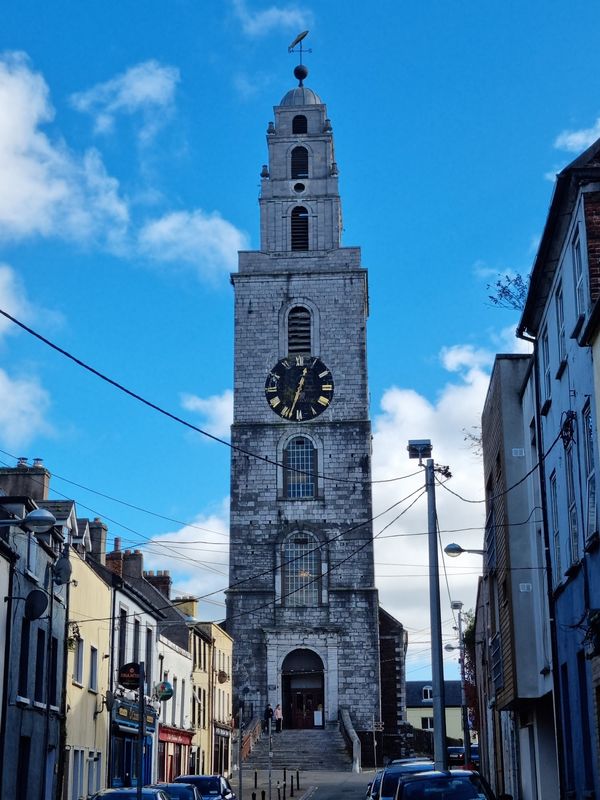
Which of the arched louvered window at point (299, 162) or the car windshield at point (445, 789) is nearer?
the car windshield at point (445, 789)

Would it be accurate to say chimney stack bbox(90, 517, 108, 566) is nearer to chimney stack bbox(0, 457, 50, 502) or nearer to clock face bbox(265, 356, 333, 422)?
chimney stack bbox(0, 457, 50, 502)

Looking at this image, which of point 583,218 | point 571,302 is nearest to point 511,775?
point 571,302

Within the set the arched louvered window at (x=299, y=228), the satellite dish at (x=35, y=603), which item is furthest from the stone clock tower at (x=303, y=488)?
the satellite dish at (x=35, y=603)

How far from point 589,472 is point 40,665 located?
1417cm

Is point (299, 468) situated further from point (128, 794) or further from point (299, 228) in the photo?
point (128, 794)

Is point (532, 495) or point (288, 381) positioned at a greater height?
point (288, 381)

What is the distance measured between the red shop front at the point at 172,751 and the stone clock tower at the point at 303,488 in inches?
565

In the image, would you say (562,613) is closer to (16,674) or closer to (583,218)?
(583,218)

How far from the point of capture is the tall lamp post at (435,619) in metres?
20.9

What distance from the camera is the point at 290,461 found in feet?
202

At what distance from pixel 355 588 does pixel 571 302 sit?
144ft

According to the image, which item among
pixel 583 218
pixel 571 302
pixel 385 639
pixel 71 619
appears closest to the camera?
pixel 583 218

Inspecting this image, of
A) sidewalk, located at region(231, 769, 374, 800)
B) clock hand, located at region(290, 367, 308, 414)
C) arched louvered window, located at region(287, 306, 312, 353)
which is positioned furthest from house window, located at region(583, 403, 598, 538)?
arched louvered window, located at region(287, 306, 312, 353)

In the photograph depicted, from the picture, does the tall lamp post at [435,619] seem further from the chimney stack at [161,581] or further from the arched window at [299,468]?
the arched window at [299,468]
